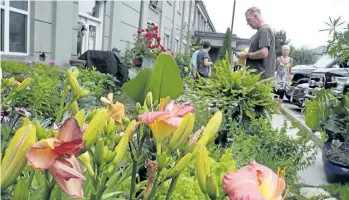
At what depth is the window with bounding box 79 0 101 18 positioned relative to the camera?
345 inches

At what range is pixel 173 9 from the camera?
745 inches

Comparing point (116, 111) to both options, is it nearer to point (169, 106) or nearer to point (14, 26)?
point (169, 106)

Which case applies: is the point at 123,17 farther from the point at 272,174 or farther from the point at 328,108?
the point at 272,174

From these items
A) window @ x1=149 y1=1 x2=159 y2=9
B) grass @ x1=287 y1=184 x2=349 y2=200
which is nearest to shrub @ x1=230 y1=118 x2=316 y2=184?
grass @ x1=287 y1=184 x2=349 y2=200

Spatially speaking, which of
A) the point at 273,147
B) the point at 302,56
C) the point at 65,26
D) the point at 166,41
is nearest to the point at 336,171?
the point at 273,147

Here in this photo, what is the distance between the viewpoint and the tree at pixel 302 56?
114 feet

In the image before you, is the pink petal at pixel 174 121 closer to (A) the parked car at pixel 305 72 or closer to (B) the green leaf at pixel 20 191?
(B) the green leaf at pixel 20 191

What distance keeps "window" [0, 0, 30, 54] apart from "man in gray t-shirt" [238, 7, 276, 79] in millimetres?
3590

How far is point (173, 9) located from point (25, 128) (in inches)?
744

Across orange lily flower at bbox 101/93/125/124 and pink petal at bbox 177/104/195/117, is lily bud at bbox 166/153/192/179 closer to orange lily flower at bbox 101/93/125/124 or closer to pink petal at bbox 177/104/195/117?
pink petal at bbox 177/104/195/117

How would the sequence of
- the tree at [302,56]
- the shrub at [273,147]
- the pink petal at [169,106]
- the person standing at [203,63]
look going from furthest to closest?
the tree at [302,56], the person standing at [203,63], the shrub at [273,147], the pink petal at [169,106]

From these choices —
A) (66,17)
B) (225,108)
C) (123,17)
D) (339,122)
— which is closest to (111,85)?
(66,17)

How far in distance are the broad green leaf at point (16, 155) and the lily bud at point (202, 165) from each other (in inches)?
10.1

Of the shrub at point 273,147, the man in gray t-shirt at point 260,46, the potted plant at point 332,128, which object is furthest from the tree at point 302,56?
the shrub at point 273,147
